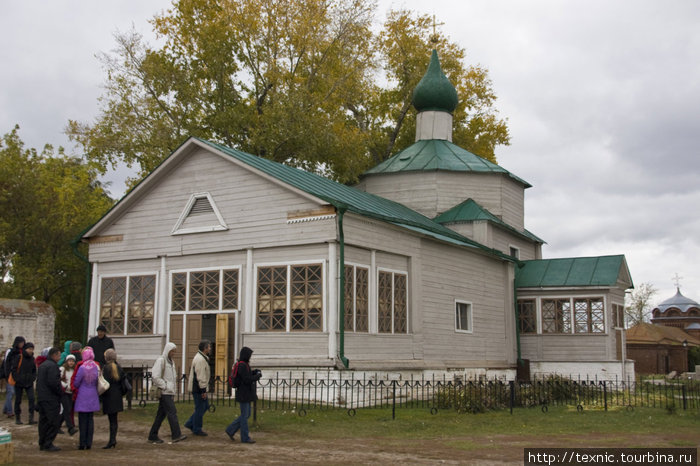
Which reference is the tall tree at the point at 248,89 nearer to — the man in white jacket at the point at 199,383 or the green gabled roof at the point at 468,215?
the green gabled roof at the point at 468,215

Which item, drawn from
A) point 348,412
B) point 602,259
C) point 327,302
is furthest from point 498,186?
point 348,412

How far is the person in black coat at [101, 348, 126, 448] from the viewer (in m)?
12.0

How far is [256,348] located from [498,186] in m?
14.2

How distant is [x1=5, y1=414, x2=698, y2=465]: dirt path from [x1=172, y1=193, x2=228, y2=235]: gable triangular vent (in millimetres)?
7603

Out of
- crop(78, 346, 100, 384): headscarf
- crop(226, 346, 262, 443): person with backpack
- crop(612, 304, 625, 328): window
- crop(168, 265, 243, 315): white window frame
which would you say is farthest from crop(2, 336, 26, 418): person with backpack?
crop(612, 304, 625, 328): window

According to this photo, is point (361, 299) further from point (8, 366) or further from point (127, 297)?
point (8, 366)

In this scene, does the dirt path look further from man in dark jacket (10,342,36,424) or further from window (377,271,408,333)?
window (377,271,408,333)

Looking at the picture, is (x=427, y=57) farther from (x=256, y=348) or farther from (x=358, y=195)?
(x=256, y=348)

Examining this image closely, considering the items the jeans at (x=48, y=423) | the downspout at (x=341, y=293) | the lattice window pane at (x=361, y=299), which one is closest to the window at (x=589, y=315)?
the lattice window pane at (x=361, y=299)

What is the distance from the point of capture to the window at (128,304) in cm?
2122

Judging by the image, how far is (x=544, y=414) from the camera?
54.4 ft

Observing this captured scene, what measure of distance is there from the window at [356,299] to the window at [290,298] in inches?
27.2

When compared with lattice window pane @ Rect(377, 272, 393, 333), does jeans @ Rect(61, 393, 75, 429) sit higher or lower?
lower

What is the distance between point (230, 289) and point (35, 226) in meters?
12.1
